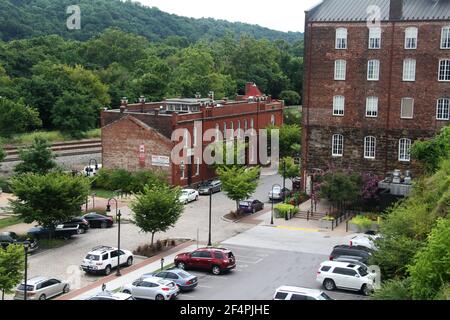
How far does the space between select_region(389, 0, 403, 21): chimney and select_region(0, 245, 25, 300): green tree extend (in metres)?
31.5

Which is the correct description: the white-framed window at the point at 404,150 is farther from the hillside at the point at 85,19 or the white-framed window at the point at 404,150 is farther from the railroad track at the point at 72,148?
the hillside at the point at 85,19

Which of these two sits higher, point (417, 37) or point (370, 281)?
point (417, 37)

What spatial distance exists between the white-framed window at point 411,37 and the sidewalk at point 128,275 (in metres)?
21.6

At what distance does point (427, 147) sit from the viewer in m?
43.3

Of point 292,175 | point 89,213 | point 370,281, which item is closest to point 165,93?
point 292,175

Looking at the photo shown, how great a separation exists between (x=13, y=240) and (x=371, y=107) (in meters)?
27.1

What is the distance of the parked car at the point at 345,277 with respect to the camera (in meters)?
28.8

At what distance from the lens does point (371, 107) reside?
48.4m

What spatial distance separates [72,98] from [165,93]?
19287mm

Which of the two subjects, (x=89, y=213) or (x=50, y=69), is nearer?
(x=89, y=213)

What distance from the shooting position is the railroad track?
215 feet

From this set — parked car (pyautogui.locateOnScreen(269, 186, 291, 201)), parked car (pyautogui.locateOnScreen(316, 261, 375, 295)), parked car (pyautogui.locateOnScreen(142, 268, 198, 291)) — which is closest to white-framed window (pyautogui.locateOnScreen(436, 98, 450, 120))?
parked car (pyautogui.locateOnScreen(269, 186, 291, 201))

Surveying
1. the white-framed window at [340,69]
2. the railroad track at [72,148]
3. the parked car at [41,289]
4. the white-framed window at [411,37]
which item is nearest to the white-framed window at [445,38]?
the white-framed window at [411,37]
